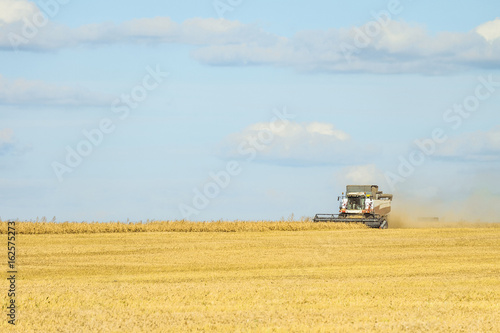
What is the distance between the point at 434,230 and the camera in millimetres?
43875

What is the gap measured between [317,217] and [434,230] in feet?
25.4

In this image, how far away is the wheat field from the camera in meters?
13.8

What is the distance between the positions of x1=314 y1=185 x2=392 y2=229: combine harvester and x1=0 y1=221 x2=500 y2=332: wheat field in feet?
17.0

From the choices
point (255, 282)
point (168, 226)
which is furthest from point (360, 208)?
point (255, 282)

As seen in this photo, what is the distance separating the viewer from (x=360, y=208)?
45.6 meters

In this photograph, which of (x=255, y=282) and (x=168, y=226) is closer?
(x=255, y=282)

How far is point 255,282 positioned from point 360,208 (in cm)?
2603

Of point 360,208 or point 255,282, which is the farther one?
point 360,208

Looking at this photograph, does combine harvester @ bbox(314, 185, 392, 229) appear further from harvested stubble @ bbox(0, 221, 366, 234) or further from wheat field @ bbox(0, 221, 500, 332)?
wheat field @ bbox(0, 221, 500, 332)

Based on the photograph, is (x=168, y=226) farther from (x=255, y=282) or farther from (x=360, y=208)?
(x=255, y=282)

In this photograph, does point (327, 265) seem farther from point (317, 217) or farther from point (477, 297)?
point (317, 217)

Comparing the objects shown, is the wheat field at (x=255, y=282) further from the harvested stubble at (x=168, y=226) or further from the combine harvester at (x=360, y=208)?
the combine harvester at (x=360, y=208)

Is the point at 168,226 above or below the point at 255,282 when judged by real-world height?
above

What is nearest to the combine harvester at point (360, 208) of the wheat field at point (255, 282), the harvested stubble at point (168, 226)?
the harvested stubble at point (168, 226)
